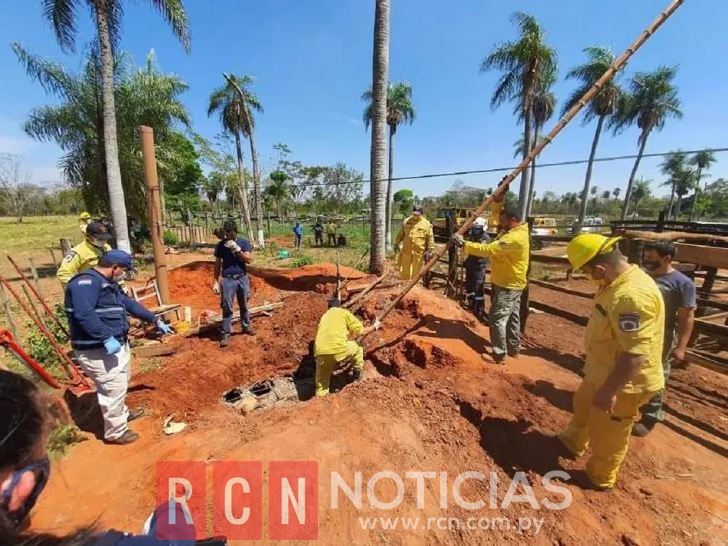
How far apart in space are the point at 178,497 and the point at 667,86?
3382cm

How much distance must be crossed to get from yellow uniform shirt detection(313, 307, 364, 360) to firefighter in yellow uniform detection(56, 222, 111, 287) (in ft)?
10.1

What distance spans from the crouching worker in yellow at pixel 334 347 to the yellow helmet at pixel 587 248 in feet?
9.65

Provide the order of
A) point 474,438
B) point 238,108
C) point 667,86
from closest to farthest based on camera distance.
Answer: point 474,438, point 238,108, point 667,86

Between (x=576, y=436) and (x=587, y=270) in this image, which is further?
(x=576, y=436)

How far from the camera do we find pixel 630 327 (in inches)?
95.4

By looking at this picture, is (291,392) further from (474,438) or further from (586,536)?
(586,536)

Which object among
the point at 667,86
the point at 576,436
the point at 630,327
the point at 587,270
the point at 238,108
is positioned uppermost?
the point at 667,86

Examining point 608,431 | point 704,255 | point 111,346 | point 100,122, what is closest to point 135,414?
point 111,346

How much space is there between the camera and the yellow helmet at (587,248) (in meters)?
2.66

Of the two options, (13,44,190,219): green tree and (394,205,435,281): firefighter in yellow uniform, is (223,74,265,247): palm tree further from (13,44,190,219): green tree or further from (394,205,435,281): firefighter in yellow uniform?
(394,205,435,281): firefighter in yellow uniform

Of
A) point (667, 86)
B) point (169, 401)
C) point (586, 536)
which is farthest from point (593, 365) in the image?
point (667, 86)

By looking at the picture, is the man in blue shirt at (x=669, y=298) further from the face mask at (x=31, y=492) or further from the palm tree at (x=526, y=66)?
the palm tree at (x=526, y=66)

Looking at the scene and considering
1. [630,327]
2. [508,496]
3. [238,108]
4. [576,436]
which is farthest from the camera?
[238,108]

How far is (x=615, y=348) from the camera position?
273 cm
